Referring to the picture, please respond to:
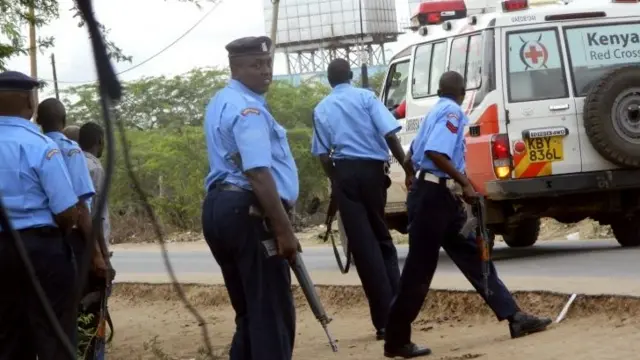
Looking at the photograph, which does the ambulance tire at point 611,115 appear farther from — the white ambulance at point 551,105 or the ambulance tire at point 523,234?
the ambulance tire at point 523,234

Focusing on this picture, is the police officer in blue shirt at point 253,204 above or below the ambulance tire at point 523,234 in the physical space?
above

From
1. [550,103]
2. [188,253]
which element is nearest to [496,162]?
[550,103]

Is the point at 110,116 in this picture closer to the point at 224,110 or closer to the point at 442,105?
the point at 224,110

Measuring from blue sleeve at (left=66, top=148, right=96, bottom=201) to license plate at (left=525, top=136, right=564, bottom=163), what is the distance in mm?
6254

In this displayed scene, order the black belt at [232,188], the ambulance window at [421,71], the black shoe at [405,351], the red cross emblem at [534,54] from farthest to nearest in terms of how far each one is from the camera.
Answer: the ambulance window at [421,71] → the red cross emblem at [534,54] → the black shoe at [405,351] → the black belt at [232,188]

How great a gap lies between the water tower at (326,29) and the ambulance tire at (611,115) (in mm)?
24855

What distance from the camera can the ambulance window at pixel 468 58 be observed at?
11.7m

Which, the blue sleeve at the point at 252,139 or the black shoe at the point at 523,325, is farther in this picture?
the black shoe at the point at 523,325

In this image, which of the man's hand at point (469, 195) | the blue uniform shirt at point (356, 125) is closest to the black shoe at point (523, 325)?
the man's hand at point (469, 195)

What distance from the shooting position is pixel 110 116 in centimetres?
149

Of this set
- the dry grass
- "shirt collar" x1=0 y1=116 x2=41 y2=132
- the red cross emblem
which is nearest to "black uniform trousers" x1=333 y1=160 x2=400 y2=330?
the dry grass

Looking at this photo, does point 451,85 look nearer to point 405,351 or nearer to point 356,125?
point 356,125

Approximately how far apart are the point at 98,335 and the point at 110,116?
5.21m

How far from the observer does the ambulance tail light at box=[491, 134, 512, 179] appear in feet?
37.0
